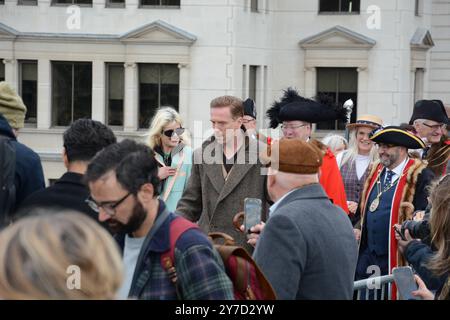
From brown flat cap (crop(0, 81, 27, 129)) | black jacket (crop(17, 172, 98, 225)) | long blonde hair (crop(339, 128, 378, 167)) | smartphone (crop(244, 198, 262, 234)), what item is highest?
brown flat cap (crop(0, 81, 27, 129))

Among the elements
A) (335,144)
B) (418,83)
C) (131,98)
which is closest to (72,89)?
(131,98)

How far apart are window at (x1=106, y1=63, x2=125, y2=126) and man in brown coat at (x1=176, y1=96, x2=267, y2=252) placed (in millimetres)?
27460

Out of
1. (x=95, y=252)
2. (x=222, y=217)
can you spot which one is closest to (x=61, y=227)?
(x=95, y=252)

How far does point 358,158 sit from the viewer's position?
14.0 m

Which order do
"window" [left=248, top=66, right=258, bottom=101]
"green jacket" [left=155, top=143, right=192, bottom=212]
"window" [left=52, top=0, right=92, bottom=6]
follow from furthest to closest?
"window" [left=248, top=66, right=258, bottom=101], "window" [left=52, top=0, right=92, bottom=6], "green jacket" [left=155, top=143, right=192, bottom=212]

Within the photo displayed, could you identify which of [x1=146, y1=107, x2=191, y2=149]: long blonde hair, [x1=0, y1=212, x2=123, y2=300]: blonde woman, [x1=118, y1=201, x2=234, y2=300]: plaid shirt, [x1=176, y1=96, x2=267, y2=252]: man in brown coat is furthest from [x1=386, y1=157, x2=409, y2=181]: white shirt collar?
[x1=0, y1=212, x2=123, y2=300]: blonde woman

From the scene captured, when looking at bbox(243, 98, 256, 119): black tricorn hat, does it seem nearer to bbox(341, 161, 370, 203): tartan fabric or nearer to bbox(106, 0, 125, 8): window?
bbox(341, 161, 370, 203): tartan fabric

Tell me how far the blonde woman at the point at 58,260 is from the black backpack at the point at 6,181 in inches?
144

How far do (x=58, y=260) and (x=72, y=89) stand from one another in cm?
3352

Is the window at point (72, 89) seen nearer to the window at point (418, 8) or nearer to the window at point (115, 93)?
the window at point (115, 93)

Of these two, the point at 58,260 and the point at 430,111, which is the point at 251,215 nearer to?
the point at 58,260

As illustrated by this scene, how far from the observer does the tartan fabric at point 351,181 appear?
13195mm

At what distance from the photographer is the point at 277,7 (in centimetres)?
3778

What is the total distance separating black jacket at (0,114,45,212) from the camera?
805 centimetres
